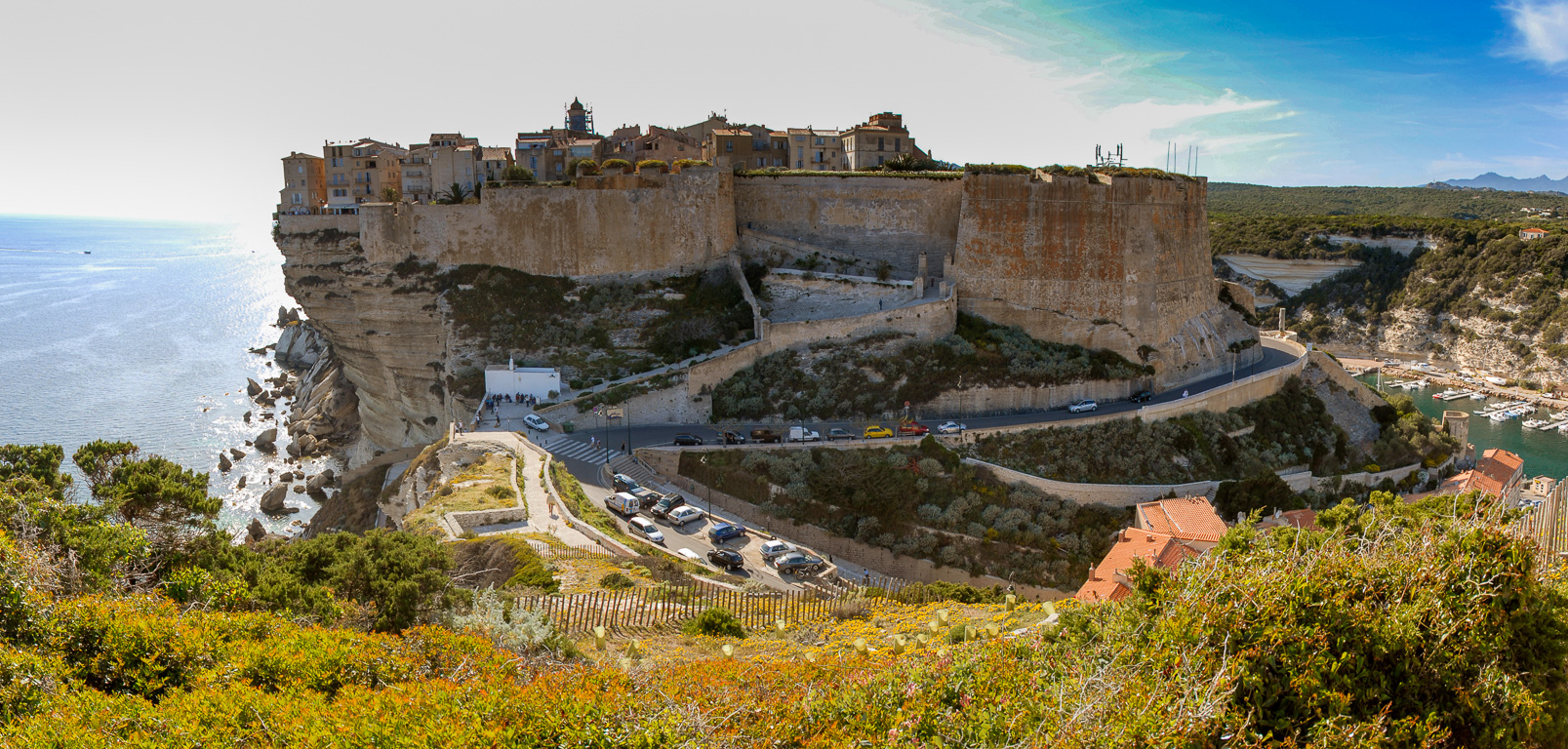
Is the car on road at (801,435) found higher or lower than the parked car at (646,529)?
higher

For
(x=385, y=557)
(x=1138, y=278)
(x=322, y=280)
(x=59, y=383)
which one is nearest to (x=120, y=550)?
(x=385, y=557)

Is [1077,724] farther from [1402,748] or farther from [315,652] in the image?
[315,652]

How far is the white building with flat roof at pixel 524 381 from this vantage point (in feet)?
101

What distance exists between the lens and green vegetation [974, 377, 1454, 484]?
2705 cm

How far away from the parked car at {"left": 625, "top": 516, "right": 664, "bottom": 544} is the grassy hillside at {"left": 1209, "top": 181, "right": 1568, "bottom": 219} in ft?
295

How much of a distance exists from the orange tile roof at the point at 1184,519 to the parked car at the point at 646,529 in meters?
12.0

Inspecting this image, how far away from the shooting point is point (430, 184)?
4156 centimetres

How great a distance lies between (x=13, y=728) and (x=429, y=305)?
28.4m

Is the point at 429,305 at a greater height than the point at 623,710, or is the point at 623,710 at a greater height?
the point at 429,305

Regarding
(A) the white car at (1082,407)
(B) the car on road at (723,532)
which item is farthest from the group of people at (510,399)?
(A) the white car at (1082,407)

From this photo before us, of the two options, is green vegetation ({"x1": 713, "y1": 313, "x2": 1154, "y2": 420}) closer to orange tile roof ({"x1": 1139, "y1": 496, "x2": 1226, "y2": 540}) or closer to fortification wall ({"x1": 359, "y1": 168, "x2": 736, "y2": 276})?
orange tile roof ({"x1": 1139, "y1": 496, "x2": 1226, "y2": 540})

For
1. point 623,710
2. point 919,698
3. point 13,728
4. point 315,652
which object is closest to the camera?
point 13,728

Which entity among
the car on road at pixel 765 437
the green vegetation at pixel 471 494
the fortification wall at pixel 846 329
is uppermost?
the fortification wall at pixel 846 329

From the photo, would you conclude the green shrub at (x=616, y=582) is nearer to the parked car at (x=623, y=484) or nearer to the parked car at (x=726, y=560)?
the parked car at (x=726, y=560)
